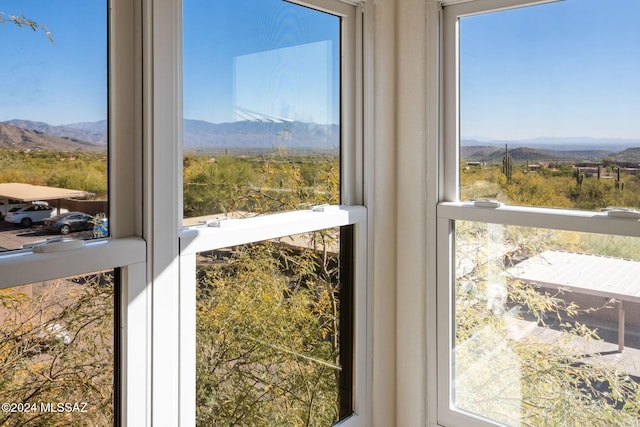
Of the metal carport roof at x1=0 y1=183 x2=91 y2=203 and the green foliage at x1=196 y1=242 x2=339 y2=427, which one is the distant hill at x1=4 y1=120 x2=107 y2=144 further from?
the green foliage at x1=196 y1=242 x2=339 y2=427

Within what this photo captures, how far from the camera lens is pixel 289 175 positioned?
1.67 m

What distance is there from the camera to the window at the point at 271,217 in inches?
54.0

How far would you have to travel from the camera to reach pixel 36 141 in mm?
1069

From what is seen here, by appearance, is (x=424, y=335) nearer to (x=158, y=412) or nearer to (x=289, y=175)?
(x=289, y=175)

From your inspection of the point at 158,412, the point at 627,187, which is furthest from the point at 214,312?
the point at 627,187

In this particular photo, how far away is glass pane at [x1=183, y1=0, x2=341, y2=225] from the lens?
1.37m

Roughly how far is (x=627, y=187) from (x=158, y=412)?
5.20 ft

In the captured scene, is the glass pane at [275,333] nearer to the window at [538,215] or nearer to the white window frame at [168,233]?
the white window frame at [168,233]

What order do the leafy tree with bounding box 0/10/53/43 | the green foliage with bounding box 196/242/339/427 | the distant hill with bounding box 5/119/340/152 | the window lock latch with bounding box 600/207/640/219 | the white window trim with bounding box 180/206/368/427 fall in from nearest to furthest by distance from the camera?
the leafy tree with bounding box 0/10/53/43, the distant hill with bounding box 5/119/340/152, the white window trim with bounding box 180/206/368/427, the green foliage with bounding box 196/242/339/427, the window lock latch with bounding box 600/207/640/219

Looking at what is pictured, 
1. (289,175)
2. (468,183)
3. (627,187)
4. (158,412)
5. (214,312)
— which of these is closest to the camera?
(158,412)

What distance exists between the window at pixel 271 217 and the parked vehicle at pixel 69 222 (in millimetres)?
239

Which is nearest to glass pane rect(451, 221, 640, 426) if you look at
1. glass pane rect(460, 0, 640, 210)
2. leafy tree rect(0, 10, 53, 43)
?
glass pane rect(460, 0, 640, 210)

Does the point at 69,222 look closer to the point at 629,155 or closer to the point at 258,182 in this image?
the point at 258,182

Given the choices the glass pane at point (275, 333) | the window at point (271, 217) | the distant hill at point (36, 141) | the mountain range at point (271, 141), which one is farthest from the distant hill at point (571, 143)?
the distant hill at point (36, 141)
